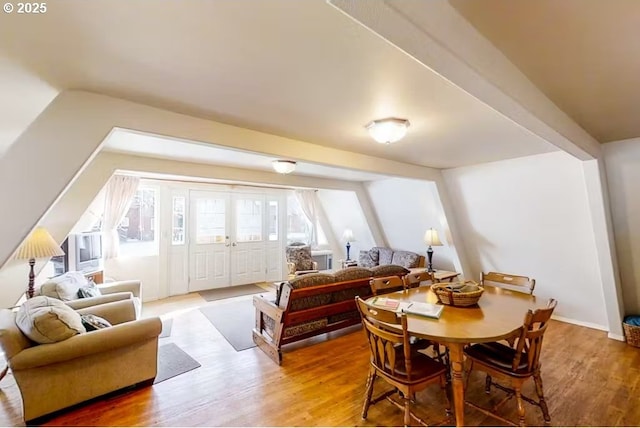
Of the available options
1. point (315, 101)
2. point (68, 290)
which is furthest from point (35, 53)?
point (68, 290)

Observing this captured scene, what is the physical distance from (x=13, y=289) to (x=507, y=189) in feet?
20.1

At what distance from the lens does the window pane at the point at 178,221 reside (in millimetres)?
5652

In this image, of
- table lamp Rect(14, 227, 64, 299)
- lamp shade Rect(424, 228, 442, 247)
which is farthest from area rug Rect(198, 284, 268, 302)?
lamp shade Rect(424, 228, 442, 247)

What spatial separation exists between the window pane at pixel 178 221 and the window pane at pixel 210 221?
0.94ft

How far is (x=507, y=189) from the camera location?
392 cm

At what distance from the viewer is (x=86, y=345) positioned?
214 centimetres

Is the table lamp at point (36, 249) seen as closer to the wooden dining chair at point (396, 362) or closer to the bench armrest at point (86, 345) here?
the bench armrest at point (86, 345)

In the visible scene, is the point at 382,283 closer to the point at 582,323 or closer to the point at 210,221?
the point at 582,323

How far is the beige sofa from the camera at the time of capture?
6.50 ft

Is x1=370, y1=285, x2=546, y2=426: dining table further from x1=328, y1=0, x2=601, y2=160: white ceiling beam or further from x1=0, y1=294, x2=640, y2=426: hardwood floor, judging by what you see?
x1=328, y1=0, x2=601, y2=160: white ceiling beam

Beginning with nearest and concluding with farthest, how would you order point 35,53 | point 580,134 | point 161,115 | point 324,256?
point 35,53 → point 161,115 → point 580,134 → point 324,256

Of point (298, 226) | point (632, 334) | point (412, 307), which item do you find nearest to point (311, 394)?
point (412, 307)

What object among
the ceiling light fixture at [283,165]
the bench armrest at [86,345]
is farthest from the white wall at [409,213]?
the bench armrest at [86,345]

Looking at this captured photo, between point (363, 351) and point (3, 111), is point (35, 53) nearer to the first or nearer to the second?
point (3, 111)
